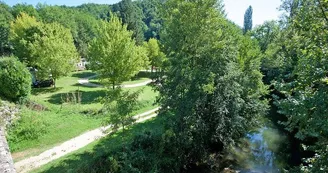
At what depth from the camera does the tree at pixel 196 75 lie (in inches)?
483

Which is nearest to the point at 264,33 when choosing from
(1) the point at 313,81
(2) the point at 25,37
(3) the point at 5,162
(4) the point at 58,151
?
(2) the point at 25,37

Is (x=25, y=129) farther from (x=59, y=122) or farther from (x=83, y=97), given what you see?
(x=83, y=97)

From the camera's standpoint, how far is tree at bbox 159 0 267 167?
40.3 ft

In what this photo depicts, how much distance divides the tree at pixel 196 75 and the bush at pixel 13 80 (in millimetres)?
10850

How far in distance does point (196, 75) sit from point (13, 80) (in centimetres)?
1310

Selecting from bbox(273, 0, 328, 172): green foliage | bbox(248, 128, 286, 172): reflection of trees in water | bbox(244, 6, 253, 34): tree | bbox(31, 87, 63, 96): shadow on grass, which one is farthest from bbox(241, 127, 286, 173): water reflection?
bbox(244, 6, 253, 34): tree

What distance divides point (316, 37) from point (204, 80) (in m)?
6.66

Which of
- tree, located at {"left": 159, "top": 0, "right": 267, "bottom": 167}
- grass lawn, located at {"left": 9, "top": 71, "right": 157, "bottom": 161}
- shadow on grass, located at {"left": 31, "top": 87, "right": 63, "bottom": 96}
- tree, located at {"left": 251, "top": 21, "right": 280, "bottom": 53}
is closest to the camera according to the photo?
tree, located at {"left": 159, "top": 0, "right": 267, "bottom": 167}

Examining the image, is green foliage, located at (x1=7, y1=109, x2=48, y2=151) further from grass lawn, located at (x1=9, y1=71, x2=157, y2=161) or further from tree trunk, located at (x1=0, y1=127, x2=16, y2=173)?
tree trunk, located at (x1=0, y1=127, x2=16, y2=173)

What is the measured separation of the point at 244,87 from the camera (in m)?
16.3

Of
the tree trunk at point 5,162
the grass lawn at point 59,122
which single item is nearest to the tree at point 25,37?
the grass lawn at point 59,122

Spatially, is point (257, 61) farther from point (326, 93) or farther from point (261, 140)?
point (326, 93)

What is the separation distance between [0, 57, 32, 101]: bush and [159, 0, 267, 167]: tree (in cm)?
1085

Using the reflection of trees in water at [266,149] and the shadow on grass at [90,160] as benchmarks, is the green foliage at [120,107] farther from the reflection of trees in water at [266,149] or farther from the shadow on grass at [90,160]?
the reflection of trees in water at [266,149]
